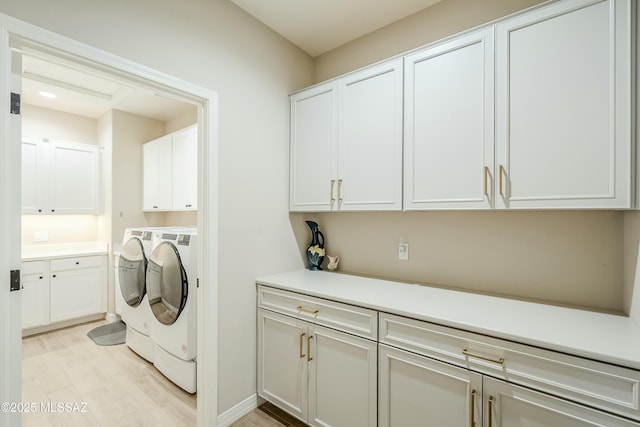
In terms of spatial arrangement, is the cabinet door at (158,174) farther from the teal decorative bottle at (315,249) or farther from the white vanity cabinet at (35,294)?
the teal decorative bottle at (315,249)

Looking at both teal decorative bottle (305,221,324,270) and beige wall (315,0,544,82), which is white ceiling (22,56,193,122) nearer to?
beige wall (315,0,544,82)

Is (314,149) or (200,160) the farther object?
(314,149)

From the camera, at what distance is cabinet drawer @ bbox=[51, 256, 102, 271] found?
341 centimetres

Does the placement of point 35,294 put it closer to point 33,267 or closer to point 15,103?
point 33,267

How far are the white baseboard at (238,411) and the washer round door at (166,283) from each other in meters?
0.79

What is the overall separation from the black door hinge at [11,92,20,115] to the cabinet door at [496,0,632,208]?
215 centimetres

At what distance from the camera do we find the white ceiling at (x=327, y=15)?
1.92m

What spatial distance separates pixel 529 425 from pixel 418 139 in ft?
4.61

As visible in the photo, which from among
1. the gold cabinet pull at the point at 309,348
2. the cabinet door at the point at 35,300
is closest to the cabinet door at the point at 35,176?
the cabinet door at the point at 35,300

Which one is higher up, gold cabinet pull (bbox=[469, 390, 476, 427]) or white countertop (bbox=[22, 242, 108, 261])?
white countertop (bbox=[22, 242, 108, 261])

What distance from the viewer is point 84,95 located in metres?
3.38

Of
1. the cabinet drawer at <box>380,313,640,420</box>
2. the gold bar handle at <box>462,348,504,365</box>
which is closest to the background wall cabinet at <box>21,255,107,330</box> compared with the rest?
the cabinet drawer at <box>380,313,640,420</box>

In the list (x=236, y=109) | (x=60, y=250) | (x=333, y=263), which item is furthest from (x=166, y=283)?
(x=60, y=250)

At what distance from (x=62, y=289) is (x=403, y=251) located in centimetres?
393
